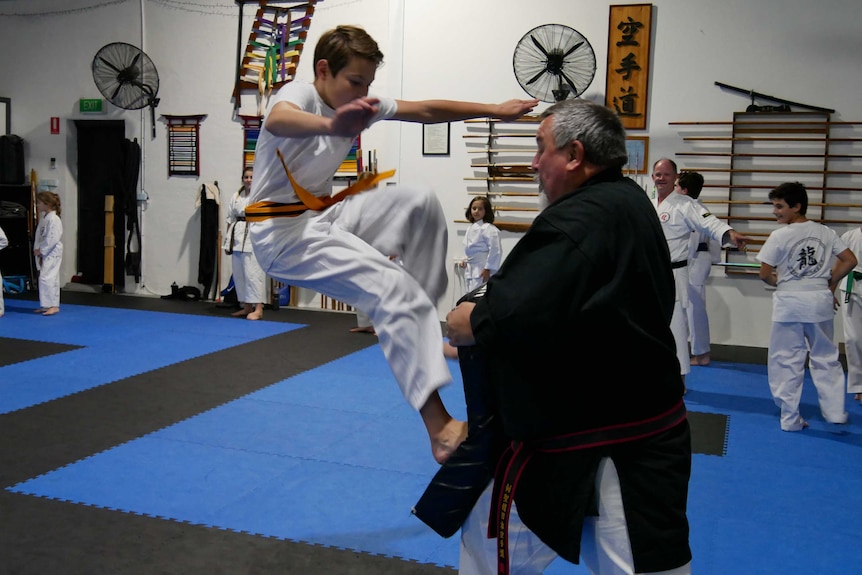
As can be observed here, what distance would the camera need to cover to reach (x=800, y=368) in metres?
5.32

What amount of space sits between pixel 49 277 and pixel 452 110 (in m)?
7.88

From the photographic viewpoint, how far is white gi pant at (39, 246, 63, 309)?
9211mm

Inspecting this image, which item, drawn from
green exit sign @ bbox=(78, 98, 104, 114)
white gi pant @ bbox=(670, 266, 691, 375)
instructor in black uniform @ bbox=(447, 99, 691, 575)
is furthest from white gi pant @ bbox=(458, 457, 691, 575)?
green exit sign @ bbox=(78, 98, 104, 114)

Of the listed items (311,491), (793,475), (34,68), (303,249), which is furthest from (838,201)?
(34,68)

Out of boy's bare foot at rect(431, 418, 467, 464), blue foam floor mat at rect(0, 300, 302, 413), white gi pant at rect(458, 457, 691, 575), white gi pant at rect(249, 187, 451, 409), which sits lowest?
blue foam floor mat at rect(0, 300, 302, 413)

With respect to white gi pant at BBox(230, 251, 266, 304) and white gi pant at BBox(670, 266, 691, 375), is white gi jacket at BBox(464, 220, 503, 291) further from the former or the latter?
white gi pant at BBox(670, 266, 691, 375)

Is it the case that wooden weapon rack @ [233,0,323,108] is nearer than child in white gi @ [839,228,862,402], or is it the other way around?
child in white gi @ [839,228,862,402]

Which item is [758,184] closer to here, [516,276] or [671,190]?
[671,190]

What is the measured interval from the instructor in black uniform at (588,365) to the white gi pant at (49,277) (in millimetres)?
8679

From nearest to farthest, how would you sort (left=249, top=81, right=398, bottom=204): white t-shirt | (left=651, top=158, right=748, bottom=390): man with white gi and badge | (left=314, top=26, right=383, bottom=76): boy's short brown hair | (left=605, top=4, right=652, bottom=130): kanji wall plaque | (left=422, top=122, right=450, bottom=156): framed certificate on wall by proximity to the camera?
(left=314, top=26, right=383, bottom=76): boy's short brown hair
(left=249, top=81, right=398, bottom=204): white t-shirt
(left=651, top=158, right=748, bottom=390): man with white gi and badge
(left=605, top=4, right=652, bottom=130): kanji wall plaque
(left=422, top=122, right=450, bottom=156): framed certificate on wall

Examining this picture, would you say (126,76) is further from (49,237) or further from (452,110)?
(452,110)

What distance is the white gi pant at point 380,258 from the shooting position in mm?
2430

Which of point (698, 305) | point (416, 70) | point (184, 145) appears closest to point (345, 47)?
point (698, 305)

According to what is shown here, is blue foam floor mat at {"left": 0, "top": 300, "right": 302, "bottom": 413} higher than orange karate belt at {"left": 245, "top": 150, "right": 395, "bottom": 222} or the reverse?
the reverse
